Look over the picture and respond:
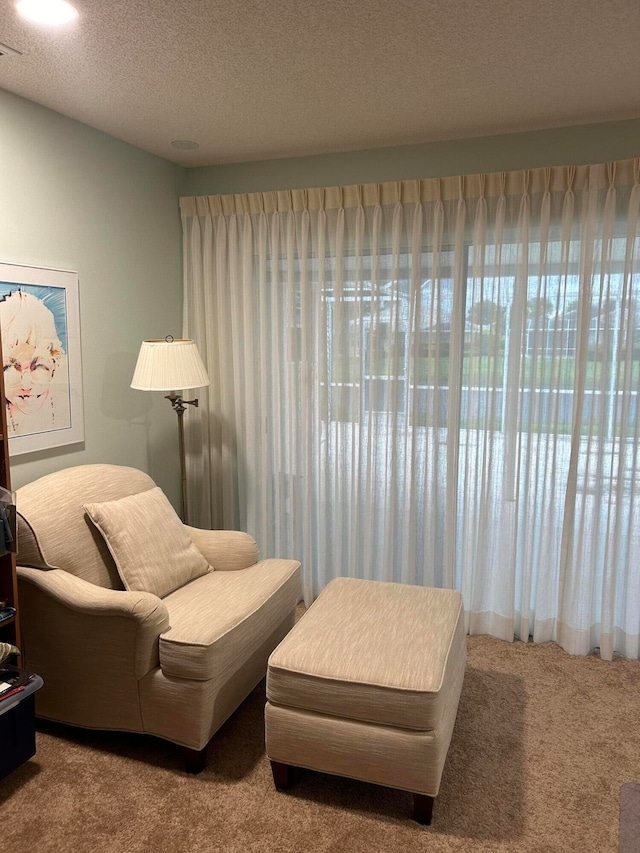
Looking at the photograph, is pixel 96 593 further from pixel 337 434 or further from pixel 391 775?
pixel 337 434

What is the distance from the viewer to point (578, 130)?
306 cm

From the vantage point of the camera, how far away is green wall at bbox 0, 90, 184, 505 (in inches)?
110

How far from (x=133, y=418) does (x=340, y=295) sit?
4.39ft

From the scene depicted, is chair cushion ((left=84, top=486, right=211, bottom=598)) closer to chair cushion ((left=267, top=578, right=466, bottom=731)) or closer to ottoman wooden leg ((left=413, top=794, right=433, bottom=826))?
chair cushion ((left=267, top=578, right=466, bottom=731))

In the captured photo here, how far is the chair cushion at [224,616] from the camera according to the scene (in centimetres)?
232

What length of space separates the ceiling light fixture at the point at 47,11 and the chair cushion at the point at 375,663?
2.20m

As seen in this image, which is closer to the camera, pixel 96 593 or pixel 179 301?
pixel 96 593

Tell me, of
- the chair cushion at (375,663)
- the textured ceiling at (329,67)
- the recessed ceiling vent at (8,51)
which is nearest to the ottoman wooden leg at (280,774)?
the chair cushion at (375,663)

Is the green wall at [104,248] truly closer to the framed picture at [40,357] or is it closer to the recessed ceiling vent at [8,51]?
the framed picture at [40,357]

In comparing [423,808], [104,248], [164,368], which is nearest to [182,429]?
[164,368]

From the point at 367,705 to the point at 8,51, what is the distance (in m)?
2.56

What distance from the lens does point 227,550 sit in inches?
124

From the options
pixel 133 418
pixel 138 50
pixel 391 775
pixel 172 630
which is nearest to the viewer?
pixel 391 775

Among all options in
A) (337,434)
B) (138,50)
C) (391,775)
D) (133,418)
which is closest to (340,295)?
(337,434)
